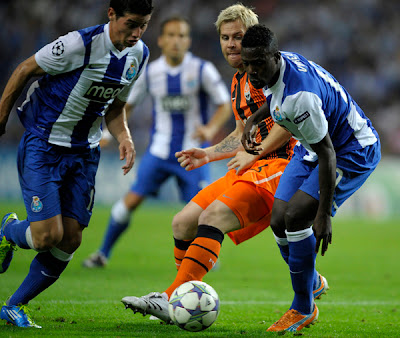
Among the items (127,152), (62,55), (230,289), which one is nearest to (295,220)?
(127,152)

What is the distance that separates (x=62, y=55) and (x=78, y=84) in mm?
269

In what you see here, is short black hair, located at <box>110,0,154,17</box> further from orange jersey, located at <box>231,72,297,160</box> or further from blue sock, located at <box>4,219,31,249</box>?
blue sock, located at <box>4,219,31,249</box>

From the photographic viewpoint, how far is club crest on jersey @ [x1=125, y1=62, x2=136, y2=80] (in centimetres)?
Result: 484

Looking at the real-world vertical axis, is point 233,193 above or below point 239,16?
below

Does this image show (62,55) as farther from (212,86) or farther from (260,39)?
(212,86)

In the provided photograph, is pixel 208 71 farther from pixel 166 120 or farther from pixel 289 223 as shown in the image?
pixel 289 223

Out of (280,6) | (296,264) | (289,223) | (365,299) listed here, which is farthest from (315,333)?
(280,6)

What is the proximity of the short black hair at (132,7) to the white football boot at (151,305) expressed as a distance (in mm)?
1986

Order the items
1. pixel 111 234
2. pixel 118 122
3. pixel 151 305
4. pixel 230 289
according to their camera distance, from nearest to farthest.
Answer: pixel 151 305, pixel 118 122, pixel 230 289, pixel 111 234

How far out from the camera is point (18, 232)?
15.3 feet

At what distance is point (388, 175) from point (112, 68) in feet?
44.4

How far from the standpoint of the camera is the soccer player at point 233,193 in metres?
4.49

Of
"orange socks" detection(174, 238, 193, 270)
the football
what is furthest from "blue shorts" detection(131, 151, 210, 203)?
the football

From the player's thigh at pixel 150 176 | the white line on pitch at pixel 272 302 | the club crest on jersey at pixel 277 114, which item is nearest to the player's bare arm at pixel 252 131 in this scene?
the club crest on jersey at pixel 277 114
